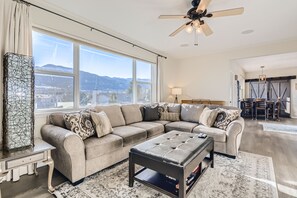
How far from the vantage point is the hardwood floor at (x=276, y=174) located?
1.89 meters

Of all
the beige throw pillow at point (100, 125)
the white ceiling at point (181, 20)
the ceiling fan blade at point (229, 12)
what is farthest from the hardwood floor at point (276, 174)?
the white ceiling at point (181, 20)

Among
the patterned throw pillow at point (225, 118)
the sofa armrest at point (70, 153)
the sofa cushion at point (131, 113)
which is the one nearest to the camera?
the sofa armrest at point (70, 153)

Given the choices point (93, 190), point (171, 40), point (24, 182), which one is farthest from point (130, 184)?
point (171, 40)

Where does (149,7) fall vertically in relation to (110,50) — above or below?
above

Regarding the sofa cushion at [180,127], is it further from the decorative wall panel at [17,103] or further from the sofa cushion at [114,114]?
the decorative wall panel at [17,103]

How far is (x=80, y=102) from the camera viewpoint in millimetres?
3295

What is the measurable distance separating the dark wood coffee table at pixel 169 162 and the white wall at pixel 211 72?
11.9 feet

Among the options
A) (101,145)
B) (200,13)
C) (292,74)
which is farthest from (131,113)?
(292,74)

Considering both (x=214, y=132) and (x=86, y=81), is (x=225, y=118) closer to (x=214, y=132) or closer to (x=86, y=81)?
(x=214, y=132)

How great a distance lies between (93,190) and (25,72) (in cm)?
174

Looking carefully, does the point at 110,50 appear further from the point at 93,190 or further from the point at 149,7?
the point at 93,190

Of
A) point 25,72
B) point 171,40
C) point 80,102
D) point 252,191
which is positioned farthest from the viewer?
point 171,40

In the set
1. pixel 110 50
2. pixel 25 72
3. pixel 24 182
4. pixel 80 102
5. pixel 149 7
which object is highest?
pixel 149 7

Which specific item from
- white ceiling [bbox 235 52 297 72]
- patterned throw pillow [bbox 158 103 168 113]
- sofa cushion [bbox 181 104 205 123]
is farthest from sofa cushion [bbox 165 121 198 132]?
white ceiling [bbox 235 52 297 72]
